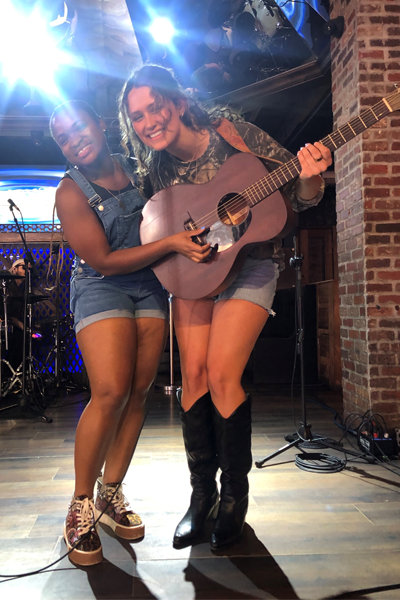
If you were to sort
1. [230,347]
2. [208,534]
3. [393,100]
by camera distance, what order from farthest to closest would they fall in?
1. [208,534]
2. [230,347]
3. [393,100]

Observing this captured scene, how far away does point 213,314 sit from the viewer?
1.42 meters

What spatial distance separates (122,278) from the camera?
4.75ft

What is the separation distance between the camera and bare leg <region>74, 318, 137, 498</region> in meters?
1.36

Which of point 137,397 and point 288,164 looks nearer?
point 288,164

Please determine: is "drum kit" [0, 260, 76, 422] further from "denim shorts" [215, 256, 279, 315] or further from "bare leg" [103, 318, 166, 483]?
"denim shorts" [215, 256, 279, 315]

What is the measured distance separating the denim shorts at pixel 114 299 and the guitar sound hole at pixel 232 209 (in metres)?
0.34

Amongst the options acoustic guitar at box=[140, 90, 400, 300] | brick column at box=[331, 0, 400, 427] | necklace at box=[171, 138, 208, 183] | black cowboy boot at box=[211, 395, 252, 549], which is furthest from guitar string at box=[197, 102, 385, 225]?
brick column at box=[331, 0, 400, 427]

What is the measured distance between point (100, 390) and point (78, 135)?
812 millimetres

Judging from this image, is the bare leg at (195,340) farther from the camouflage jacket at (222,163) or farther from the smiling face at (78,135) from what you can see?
the smiling face at (78,135)

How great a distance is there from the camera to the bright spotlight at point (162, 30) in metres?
3.80

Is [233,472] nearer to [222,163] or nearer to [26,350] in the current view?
[222,163]

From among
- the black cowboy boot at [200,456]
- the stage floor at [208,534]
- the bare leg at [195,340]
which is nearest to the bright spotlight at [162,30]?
the bare leg at [195,340]

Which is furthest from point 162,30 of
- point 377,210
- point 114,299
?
point 114,299

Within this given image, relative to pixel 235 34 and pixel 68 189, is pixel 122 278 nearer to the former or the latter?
pixel 68 189
